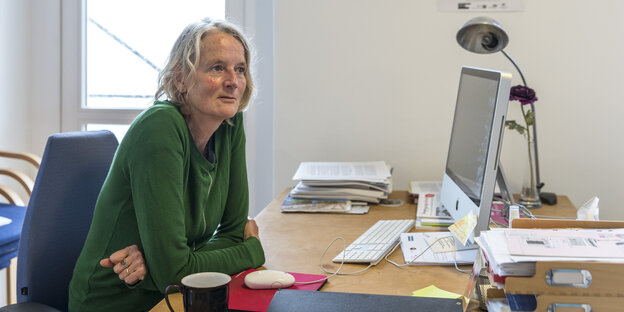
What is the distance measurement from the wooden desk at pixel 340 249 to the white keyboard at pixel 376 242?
0.02 metres

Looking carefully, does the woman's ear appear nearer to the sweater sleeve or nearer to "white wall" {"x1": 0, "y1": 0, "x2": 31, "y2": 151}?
the sweater sleeve

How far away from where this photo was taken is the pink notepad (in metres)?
1.07

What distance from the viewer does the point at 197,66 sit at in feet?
4.71

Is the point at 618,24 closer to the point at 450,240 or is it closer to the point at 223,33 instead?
the point at 450,240

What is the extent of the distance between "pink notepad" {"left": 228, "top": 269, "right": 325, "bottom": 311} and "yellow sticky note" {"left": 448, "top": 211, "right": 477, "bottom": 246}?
327mm

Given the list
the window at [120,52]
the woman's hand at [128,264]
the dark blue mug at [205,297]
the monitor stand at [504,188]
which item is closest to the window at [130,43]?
the window at [120,52]

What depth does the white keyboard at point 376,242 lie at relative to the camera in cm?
139

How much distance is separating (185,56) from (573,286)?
3.23 feet

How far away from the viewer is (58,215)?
4.46ft

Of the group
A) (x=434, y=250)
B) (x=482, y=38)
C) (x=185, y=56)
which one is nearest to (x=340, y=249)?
(x=434, y=250)

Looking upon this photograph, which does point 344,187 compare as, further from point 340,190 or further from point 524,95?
point 524,95

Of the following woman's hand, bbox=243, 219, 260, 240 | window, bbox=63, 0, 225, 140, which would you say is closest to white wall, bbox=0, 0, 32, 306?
window, bbox=63, 0, 225, 140

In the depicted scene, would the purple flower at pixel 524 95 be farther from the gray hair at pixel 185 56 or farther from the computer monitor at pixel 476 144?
the gray hair at pixel 185 56

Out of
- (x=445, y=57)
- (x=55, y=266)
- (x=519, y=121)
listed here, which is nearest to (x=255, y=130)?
(x=445, y=57)
